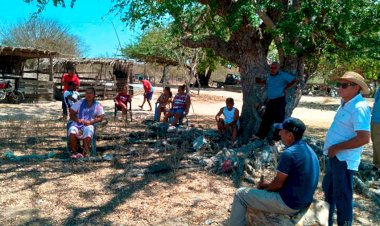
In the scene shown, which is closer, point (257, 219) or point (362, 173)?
point (257, 219)

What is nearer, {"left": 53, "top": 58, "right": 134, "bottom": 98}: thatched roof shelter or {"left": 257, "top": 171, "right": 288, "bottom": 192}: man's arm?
{"left": 257, "top": 171, "right": 288, "bottom": 192}: man's arm

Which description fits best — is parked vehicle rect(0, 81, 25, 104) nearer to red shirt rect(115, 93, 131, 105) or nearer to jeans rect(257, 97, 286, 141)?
red shirt rect(115, 93, 131, 105)

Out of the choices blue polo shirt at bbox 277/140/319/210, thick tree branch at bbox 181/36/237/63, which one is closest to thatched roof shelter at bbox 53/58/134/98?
thick tree branch at bbox 181/36/237/63

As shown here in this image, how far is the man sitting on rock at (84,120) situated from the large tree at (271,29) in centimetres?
176

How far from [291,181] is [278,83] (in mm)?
3993

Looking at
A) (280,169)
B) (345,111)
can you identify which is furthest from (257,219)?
(345,111)

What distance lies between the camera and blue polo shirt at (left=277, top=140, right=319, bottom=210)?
3.25 metres

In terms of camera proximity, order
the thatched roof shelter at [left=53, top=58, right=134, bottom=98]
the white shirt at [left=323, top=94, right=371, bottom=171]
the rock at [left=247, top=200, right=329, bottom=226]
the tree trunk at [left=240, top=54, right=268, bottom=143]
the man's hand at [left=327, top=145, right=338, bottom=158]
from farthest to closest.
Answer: the thatched roof shelter at [left=53, top=58, right=134, bottom=98]
the tree trunk at [left=240, top=54, right=268, bottom=143]
the man's hand at [left=327, top=145, right=338, bottom=158]
the white shirt at [left=323, top=94, right=371, bottom=171]
the rock at [left=247, top=200, right=329, bottom=226]

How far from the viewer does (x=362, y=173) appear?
20.8ft

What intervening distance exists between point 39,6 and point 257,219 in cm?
524

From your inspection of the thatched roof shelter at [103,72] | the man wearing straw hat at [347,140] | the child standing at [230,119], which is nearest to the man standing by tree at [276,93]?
the child standing at [230,119]

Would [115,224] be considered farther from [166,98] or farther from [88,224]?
[166,98]

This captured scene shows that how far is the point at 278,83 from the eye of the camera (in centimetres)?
705

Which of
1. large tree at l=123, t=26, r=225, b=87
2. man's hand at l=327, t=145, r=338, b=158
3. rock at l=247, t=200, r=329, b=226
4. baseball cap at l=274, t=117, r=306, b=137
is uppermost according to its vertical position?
large tree at l=123, t=26, r=225, b=87
